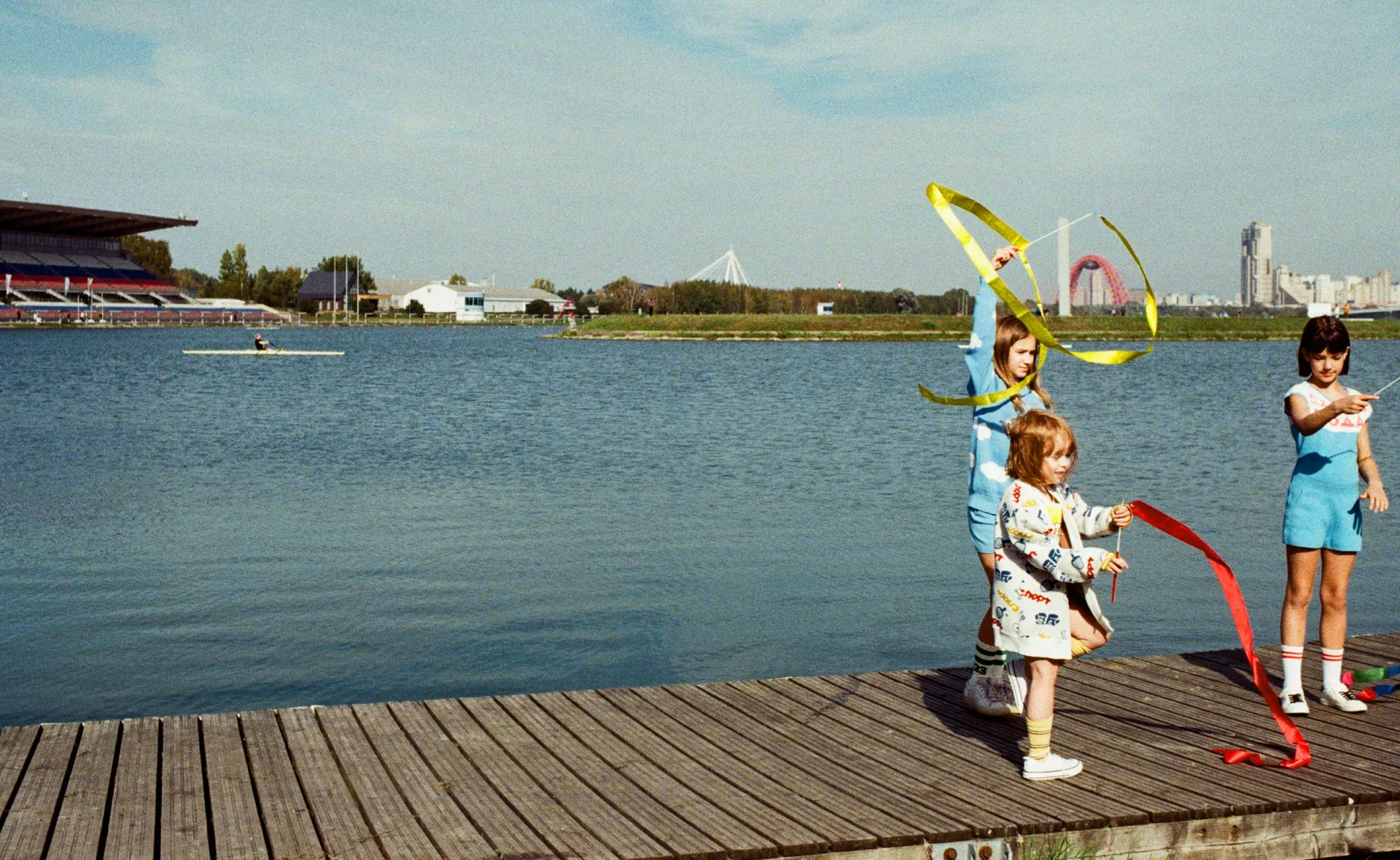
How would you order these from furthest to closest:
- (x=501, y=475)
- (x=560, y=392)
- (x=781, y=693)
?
(x=560, y=392) < (x=501, y=475) < (x=781, y=693)

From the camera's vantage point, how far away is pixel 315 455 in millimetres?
26406

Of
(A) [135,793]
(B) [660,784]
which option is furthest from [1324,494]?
(A) [135,793]

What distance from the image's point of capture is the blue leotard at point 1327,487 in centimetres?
621

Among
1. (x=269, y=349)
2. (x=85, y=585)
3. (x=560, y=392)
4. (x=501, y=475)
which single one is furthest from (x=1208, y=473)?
(x=269, y=349)

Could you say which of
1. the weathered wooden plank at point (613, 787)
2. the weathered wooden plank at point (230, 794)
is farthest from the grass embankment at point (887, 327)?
the weathered wooden plank at point (230, 794)

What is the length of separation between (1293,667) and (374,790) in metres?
4.40

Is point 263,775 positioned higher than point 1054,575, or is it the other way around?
point 1054,575

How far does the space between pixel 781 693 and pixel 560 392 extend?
41687mm

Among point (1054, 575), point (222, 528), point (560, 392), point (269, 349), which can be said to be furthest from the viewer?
point (269, 349)

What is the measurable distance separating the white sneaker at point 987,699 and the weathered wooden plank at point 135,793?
145 inches

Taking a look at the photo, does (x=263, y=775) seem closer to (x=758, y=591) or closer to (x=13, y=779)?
(x=13, y=779)

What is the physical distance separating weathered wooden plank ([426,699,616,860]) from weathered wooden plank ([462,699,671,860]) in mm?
37

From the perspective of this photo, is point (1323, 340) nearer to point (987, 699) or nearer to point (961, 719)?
point (987, 699)

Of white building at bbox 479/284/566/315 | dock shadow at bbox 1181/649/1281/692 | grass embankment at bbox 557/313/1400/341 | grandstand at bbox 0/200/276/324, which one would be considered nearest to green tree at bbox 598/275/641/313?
white building at bbox 479/284/566/315
